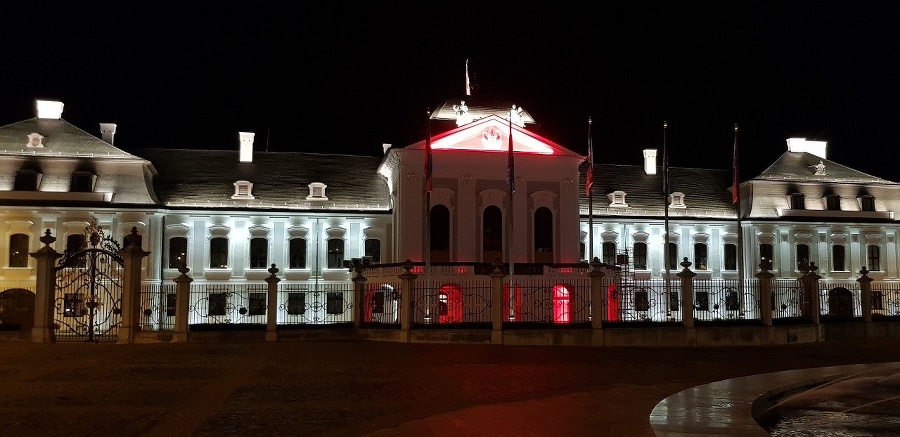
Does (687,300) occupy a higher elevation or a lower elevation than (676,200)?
lower

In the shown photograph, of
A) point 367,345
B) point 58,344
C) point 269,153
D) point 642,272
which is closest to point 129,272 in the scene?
point 58,344

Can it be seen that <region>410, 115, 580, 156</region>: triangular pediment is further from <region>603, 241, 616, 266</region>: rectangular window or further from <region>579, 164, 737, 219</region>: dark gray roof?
<region>603, 241, 616, 266</region>: rectangular window

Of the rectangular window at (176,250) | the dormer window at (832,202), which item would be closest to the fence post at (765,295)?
the dormer window at (832,202)

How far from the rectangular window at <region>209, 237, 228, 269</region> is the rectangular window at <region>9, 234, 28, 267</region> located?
8.17m

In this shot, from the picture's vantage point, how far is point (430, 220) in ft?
128

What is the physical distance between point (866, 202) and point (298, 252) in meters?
32.0

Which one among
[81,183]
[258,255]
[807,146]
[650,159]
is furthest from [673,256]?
[81,183]

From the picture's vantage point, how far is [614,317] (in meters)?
30.5

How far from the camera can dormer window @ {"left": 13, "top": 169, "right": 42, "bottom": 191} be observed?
38094mm

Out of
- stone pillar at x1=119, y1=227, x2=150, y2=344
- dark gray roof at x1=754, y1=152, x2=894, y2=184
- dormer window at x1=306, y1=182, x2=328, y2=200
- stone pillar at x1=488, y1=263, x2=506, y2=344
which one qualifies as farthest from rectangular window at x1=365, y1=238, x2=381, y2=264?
dark gray roof at x1=754, y1=152, x2=894, y2=184

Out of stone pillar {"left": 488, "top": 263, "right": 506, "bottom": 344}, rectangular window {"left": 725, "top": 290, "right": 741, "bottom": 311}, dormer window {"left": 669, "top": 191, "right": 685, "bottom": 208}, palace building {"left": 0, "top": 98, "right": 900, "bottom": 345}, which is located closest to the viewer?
stone pillar {"left": 488, "top": 263, "right": 506, "bottom": 344}

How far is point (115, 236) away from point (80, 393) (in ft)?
93.7

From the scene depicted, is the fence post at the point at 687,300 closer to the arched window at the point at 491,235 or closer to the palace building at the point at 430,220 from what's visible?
the palace building at the point at 430,220

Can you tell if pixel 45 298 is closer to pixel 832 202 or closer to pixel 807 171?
pixel 832 202
